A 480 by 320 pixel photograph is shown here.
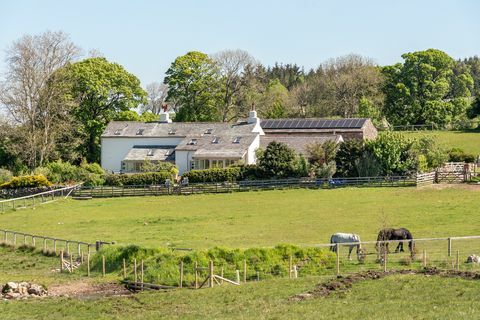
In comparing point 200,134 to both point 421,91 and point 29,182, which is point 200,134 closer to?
point 29,182

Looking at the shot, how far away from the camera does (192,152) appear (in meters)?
85.4

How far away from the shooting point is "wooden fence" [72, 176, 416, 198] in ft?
231

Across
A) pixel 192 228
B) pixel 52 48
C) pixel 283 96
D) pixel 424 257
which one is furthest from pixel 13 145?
pixel 424 257

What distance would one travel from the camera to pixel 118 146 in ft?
300

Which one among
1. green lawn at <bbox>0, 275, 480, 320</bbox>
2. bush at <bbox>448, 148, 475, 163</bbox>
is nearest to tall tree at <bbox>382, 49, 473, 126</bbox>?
bush at <bbox>448, 148, 475, 163</bbox>

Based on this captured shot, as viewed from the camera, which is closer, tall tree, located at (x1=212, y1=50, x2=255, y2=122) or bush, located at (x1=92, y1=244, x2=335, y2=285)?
bush, located at (x1=92, y1=244, x2=335, y2=285)

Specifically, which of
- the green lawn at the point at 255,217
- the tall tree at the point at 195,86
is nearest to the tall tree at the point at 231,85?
the tall tree at the point at 195,86

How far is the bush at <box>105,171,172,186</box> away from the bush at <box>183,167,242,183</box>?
2.71 meters

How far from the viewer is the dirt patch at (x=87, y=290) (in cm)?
3362

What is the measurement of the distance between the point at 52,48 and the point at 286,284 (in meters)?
62.1

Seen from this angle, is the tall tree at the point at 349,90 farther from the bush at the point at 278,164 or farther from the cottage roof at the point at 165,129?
the bush at the point at 278,164

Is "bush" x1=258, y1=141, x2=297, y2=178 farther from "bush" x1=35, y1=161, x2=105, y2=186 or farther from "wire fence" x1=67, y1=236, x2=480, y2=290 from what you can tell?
"wire fence" x1=67, y1=236, x2=480, y2=290

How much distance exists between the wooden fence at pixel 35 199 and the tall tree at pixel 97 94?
20459 millimetres

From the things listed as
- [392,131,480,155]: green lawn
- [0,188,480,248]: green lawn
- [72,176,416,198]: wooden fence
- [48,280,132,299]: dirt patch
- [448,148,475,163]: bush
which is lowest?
[48,280,132,299]: dirt patch
